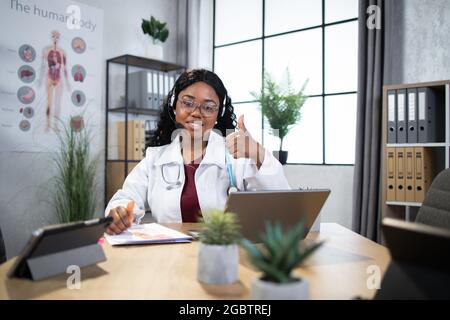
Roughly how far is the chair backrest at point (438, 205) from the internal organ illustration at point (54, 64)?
2.86m

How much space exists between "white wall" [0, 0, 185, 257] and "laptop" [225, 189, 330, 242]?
2.55 metres

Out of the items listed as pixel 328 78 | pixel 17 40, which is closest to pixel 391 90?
pixel 328 78

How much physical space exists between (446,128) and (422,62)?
0.62 meters

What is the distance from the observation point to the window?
3268 millimetres

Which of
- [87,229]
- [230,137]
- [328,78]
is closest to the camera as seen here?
[87,229]

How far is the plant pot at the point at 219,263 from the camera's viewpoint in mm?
787

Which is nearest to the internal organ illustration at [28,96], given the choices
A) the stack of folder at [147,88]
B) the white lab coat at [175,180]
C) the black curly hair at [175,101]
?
the stack of folder at [147,88]

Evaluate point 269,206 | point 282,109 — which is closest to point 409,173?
point 282,109

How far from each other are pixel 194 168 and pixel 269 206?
848 mm

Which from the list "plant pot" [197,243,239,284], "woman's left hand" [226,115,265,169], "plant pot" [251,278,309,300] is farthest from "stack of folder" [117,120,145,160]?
"plant pot" [251,278,309,300]

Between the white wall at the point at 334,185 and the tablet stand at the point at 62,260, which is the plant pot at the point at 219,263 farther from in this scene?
the white wall at the point at 334,185

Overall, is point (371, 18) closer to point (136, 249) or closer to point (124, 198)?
point (124, 198)
